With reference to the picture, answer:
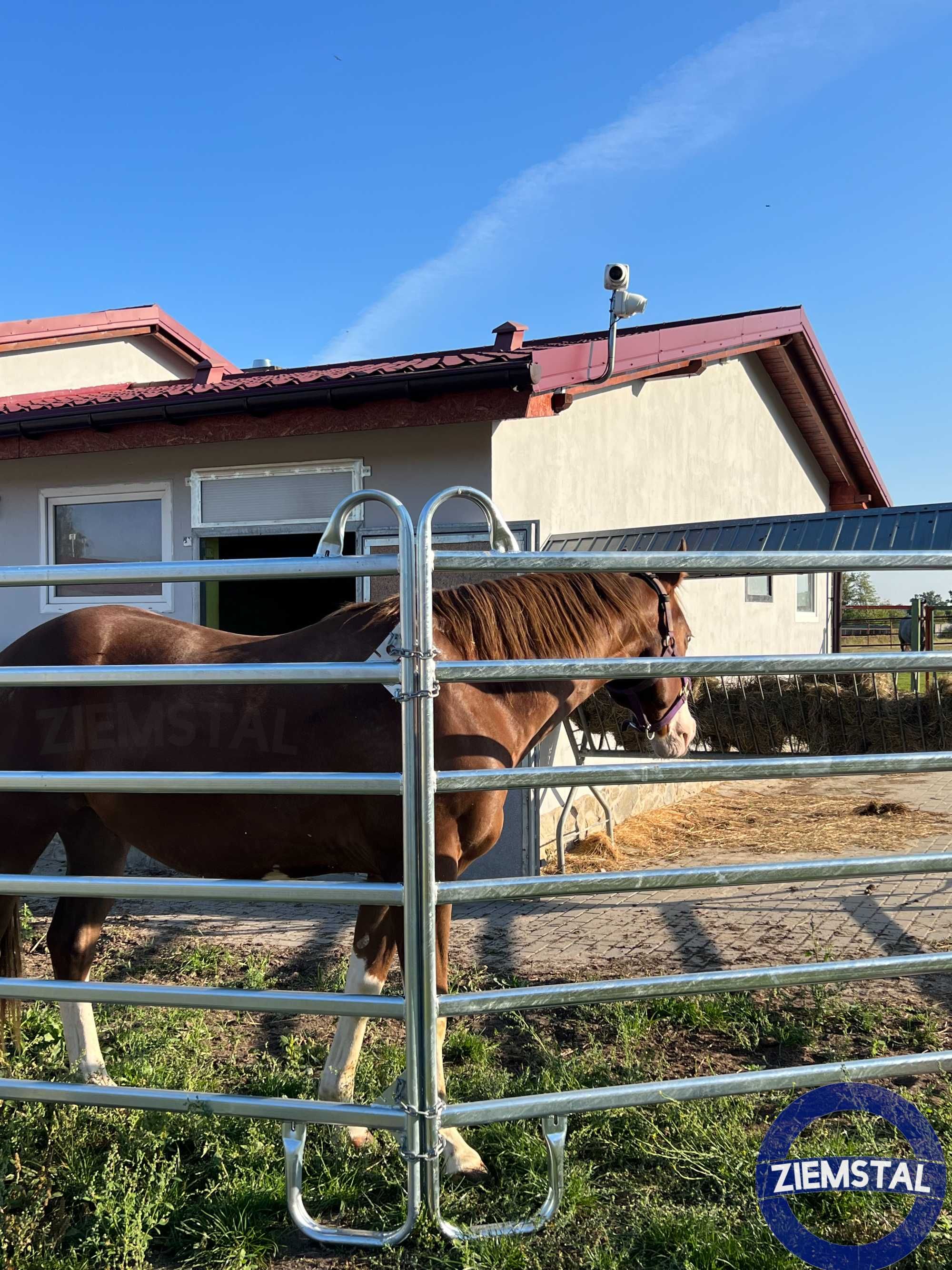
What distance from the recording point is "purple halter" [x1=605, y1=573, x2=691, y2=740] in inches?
129

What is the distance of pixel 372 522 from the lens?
6195 mm

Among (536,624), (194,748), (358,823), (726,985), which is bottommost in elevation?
(726,985)

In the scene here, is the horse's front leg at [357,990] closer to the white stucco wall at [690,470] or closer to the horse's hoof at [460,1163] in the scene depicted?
the horse's hoof at [460,1163]

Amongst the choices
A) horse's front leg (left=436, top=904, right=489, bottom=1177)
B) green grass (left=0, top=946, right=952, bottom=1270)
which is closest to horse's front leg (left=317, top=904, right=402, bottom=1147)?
green grass (left=0, top=946, right=952, bottom=1270)

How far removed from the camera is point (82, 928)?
3.15m

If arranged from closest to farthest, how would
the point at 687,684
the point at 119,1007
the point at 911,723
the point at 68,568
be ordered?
the point at 68,568, the point at 687,684, the point at 119,1007, the point at 911,723

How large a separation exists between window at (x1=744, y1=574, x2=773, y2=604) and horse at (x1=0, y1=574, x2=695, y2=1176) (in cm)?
710

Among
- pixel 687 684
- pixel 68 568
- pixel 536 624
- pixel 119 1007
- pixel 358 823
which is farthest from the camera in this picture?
pixel 119 1007

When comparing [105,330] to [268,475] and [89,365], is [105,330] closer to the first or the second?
[89,365]

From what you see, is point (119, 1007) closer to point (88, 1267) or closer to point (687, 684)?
point (88, 1267)

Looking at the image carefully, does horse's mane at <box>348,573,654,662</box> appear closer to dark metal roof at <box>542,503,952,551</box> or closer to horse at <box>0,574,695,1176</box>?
horse at <box>0,574,695,1176</box>

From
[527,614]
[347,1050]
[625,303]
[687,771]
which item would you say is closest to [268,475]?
[625,303]

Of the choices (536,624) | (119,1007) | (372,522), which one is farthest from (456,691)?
(372,522)

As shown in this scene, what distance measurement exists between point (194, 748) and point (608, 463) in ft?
17.4
